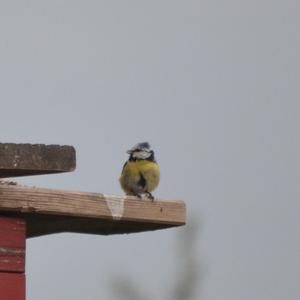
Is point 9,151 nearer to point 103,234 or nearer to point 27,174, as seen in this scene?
point 27,174

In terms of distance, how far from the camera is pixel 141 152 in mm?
9594

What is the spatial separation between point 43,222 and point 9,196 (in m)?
0.36

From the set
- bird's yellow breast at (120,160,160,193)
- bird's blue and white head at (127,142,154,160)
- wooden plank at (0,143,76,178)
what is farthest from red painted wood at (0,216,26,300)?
bird's blue and white head at (127,142,154,160)

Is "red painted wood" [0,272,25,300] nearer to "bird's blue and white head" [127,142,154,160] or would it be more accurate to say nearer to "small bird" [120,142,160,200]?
"small bird" [120,142,160,200]

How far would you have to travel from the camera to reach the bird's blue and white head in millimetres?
9445

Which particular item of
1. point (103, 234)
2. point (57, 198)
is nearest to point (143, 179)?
point (103, 234)

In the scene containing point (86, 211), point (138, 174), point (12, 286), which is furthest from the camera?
point (138, 174)

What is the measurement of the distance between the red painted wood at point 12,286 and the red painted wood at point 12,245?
1.0 inches

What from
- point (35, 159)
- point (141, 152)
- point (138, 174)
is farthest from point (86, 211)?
point (141, 152)

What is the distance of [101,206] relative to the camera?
6113 millimetres

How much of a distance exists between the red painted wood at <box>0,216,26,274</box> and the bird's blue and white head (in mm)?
3497

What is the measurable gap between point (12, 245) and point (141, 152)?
369 cm

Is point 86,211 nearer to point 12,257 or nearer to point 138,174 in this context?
point 12,257

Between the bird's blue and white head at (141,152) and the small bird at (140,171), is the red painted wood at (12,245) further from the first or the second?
the bird's blue and white head at (141,152)
